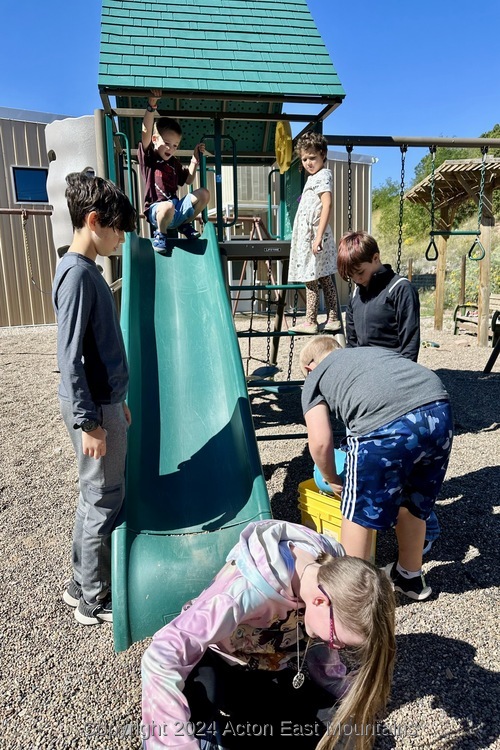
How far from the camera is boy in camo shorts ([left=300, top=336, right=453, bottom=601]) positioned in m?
2.15

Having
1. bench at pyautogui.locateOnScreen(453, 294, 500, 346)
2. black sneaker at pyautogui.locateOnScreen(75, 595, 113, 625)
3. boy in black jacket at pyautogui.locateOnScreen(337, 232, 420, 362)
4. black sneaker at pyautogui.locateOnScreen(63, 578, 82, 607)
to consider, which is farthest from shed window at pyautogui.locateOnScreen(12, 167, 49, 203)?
black sneaker at pyautogui.locateOnScreen(75, 595, 113, 625)

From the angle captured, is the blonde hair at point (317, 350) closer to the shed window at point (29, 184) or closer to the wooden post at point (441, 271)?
the wooden post at point (441, 271)

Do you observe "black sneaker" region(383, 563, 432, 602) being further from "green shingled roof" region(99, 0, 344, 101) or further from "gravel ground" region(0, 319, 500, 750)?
"green shingled roof" region(99, 0, 344, 101)

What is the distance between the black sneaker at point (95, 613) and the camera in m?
2.47

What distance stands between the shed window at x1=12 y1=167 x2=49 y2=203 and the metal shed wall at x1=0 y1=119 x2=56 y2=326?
115 millimetres

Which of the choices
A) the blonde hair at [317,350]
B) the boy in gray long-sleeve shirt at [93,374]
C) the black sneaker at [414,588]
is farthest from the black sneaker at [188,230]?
the black sneaker at [414,588]

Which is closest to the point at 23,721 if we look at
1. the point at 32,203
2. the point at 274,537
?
the point at 274,537

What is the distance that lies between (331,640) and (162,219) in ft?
11.6

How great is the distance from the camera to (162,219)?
4.23 m

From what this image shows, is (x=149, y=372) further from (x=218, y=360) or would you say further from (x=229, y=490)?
(x=229, y=490)

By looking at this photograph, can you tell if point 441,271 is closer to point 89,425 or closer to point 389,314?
point 389,314

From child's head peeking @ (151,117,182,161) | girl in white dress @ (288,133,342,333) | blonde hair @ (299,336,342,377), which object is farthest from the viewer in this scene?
child's head peeking @ (151,117,182,161)

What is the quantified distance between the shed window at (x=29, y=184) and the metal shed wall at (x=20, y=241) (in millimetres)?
115

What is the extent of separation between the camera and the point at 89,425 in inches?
83.9
